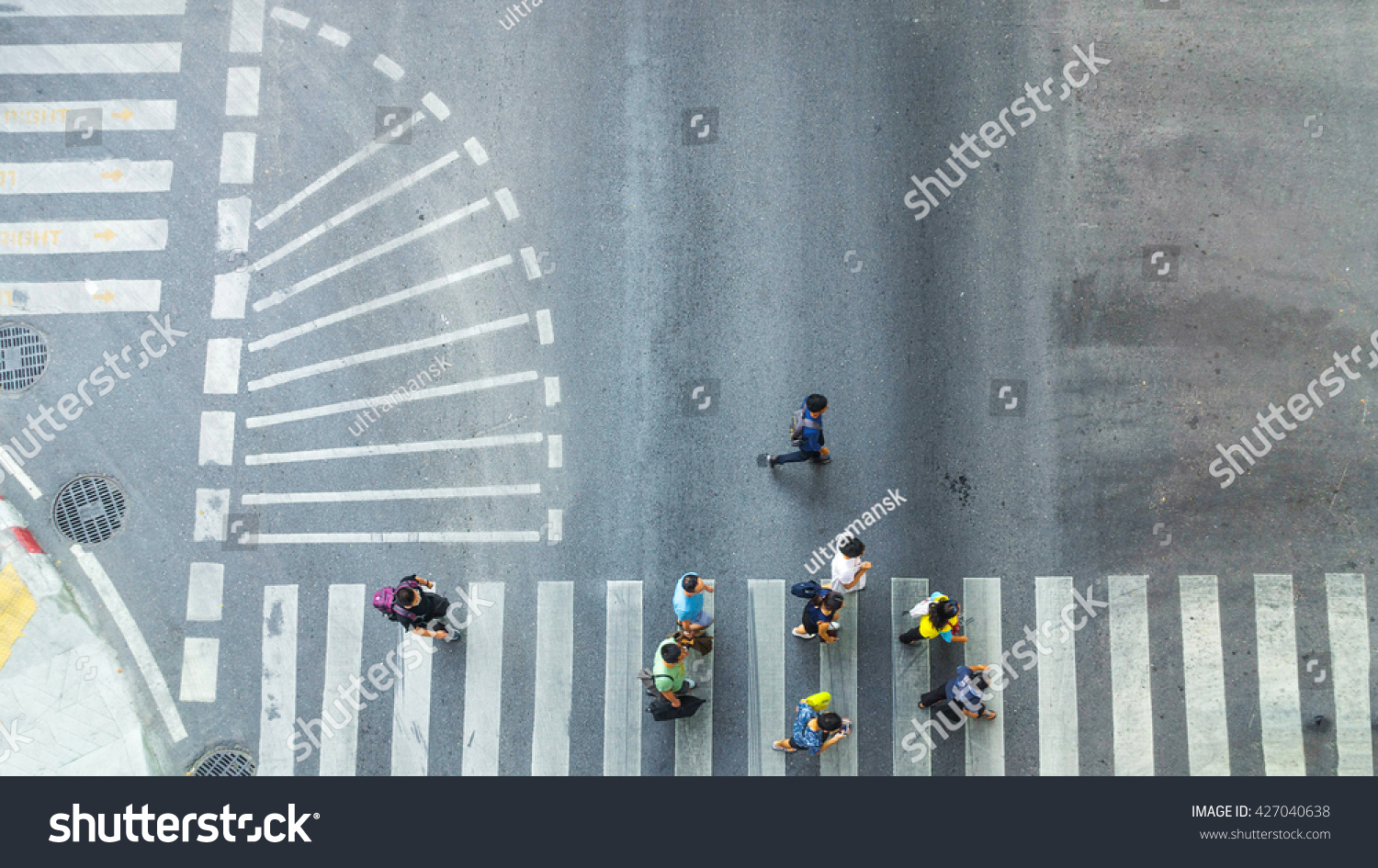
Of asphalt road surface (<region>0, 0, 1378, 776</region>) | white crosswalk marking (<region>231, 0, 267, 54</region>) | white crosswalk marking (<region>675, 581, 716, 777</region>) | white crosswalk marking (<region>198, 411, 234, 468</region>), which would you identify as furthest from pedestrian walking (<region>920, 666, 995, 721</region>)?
white crosswalk marking (<region>231, 0, 267, 54</region>)

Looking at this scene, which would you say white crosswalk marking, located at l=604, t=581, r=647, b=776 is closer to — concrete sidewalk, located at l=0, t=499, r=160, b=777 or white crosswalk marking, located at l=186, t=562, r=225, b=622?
white crosswalk marking, located at l=186, t=562, r=225, b=622

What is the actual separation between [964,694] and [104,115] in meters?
15.0

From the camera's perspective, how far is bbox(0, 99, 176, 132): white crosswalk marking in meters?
13.5

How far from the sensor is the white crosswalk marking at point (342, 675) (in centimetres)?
1216

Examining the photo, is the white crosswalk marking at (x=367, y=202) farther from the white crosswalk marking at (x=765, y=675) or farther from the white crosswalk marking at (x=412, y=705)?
the white crosswalk marking at (x=765, y=675)

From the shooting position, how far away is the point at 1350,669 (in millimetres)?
11961

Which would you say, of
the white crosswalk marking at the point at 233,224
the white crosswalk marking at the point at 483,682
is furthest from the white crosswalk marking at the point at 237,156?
the white crosswalk marking at the point at 483,682

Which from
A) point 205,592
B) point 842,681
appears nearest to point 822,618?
point 842,681

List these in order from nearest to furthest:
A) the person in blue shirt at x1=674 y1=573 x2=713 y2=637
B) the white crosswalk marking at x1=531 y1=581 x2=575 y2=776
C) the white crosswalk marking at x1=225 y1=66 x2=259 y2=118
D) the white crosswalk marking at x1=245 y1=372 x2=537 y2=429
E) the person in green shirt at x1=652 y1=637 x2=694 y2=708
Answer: the person in green shirt at x1=652 y1=637 x2=694 y2=708 → the person in blue shirt at x1=674 y1=573 x2=713 y2=637 → the white crosswalk marking at x1=531 y1=581 x2=575 y2=776 → the white crosswalk marking at x1=245 y1=372 x2=537 y2=429 → the white crosswalk marking at x1=225 y1=66 x2=259 y2=118

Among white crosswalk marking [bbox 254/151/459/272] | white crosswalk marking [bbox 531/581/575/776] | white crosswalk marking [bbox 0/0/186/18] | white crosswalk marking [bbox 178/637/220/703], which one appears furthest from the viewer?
white crosswalk marking [bbox 0/0/186/18]

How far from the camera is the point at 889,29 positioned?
13.2 metres

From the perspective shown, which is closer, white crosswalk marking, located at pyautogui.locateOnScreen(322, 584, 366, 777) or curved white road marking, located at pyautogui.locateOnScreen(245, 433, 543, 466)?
white crosswalk marking, located at pyautogui.locateOnScreen(322, 584, 366, 777)

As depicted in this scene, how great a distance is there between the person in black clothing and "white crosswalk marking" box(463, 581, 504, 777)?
395mm

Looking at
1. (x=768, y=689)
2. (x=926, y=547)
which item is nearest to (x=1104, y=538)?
(x=926, y=547)
